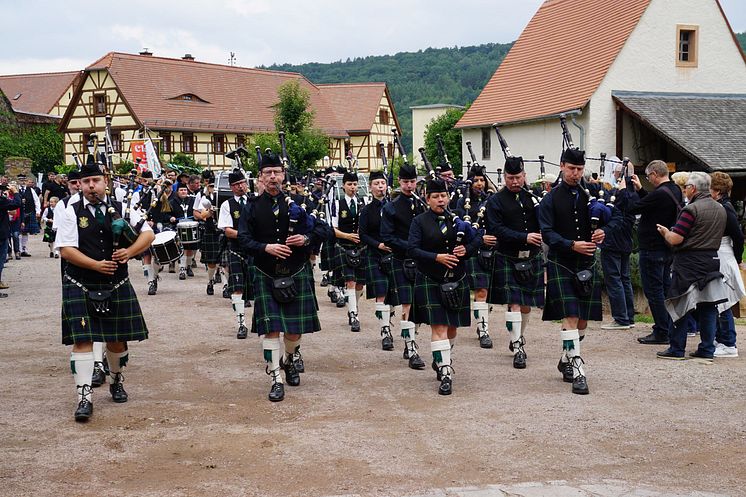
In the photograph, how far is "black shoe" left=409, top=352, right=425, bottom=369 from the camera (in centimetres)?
746

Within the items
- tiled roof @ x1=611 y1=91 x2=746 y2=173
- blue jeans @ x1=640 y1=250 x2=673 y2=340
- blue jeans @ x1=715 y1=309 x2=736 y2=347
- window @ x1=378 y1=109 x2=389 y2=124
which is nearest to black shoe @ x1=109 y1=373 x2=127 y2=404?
blue jeans @ x1=640 y1=250 x2=673 y2=340

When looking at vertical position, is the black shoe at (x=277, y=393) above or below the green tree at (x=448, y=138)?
below

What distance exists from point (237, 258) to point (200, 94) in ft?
117

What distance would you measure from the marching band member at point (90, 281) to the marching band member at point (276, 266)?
32.6 inches

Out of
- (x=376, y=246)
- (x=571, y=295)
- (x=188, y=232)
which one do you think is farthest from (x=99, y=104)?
(x=571, y=295)

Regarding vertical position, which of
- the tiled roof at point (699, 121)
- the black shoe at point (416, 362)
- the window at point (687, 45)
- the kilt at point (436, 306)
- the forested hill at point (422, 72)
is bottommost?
the black shoe at point (416, 362)

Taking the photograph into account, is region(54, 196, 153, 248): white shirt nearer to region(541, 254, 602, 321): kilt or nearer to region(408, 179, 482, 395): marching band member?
region(408, 179, 482, 395): marching band member

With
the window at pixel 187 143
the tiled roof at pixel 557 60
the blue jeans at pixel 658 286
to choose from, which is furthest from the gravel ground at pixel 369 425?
the window at pixel 187 143

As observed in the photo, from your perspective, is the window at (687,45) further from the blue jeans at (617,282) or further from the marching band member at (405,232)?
the marching band member at (405,232)

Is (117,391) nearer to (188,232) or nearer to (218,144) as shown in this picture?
(188,232)

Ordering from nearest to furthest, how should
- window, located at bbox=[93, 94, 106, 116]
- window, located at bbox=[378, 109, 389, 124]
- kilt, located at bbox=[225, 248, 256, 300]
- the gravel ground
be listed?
the gravel ground
kilt, located at bbox=[225, 248, 256, 300]
window, located at bbox=[93, 94, 106, 116]
window, located at bbox=[378, 109, 389, 124]

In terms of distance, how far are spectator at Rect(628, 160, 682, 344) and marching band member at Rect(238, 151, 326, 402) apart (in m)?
3.45

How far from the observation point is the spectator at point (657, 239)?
27.0 ft

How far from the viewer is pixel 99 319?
6.03 meters
